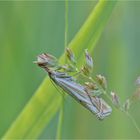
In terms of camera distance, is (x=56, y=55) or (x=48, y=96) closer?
(x=48, y=96)

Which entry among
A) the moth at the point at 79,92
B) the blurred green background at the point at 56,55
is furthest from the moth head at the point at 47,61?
the blurred green background at the point at 56,55

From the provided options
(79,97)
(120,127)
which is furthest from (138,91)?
(120,127)

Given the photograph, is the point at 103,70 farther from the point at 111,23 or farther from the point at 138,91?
the point at 138,91

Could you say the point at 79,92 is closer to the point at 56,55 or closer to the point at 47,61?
the point at 47,61

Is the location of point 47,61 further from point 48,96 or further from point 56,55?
point 56,55

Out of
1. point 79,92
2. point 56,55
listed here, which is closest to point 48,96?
point 79,92

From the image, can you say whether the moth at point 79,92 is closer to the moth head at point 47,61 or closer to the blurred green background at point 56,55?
the moth head at point 47,61
